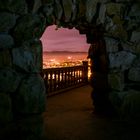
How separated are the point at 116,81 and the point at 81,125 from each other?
45.2 inches

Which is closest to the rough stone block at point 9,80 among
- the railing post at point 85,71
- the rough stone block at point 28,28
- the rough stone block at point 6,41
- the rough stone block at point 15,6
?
the rough stone block at point 6,41

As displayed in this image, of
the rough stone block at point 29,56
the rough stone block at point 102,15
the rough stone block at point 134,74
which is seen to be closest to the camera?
the rough stone block at point 29,56

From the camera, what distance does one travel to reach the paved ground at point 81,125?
4.86m

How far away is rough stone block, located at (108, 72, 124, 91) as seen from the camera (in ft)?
18.6

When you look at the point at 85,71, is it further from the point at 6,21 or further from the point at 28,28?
the point at 6,21

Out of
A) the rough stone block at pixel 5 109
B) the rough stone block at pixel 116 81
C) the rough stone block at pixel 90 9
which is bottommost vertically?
the rough stone block at pixel 5 109

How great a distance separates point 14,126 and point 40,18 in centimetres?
170

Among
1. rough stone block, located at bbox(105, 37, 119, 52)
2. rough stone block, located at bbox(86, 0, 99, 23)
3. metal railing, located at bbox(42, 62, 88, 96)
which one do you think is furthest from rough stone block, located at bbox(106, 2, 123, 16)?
metal railing, located at bbox(42, 62, 88, 96)

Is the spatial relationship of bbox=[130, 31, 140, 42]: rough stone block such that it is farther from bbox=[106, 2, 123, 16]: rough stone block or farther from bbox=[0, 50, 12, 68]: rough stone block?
bbox=[0, 50, 12, 68]: rough stone block

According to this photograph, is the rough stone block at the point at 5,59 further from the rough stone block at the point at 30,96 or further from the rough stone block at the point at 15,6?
the rough stone block at the point at 15,6

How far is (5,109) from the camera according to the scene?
12.9ft

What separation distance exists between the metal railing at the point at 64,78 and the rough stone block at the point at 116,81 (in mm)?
3508

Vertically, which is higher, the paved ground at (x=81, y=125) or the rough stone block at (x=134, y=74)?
the rough stone block at (x=134, y=74)

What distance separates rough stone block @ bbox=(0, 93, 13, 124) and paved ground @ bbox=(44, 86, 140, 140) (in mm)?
1034
